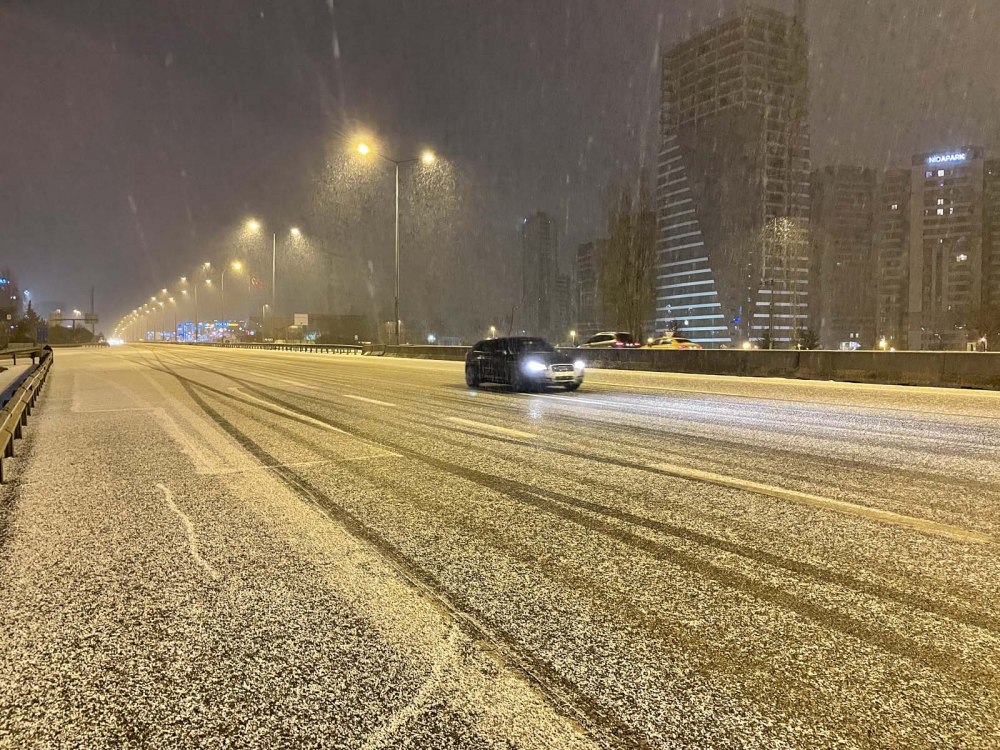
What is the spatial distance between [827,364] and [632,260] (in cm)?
3658

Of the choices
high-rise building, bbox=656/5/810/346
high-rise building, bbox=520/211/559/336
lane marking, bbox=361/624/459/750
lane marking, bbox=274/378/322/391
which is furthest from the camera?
high-rise building, bbox=520/211/559/336

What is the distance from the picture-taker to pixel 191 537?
447 cm

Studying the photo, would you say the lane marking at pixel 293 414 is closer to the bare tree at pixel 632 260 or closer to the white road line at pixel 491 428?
the white road line at pixel 491 428

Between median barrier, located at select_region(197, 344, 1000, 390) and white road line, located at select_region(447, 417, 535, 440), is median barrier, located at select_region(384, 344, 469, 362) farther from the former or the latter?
white road line, located at select_region(447, 417, 535, 440)

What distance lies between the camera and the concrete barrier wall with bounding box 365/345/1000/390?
17.4 m

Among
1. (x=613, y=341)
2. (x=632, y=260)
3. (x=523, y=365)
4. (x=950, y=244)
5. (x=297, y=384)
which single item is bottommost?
(x=297, y=384)

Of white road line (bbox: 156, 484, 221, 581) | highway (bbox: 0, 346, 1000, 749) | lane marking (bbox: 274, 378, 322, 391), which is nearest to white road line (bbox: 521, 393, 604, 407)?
highway (bbox: 0, 346, 1000, 749)

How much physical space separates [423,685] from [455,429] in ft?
23.0

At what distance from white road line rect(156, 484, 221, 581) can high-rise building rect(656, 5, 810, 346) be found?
12539 cm

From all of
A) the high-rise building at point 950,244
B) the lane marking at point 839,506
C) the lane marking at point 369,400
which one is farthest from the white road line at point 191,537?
the high-rise building at point 950,244

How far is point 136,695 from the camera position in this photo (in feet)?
7.93

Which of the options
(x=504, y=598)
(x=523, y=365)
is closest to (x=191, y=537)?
(x=504, y=598)

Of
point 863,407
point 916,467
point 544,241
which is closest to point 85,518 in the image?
point 916,467

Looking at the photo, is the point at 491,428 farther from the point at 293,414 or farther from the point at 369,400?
the point at 369,400
